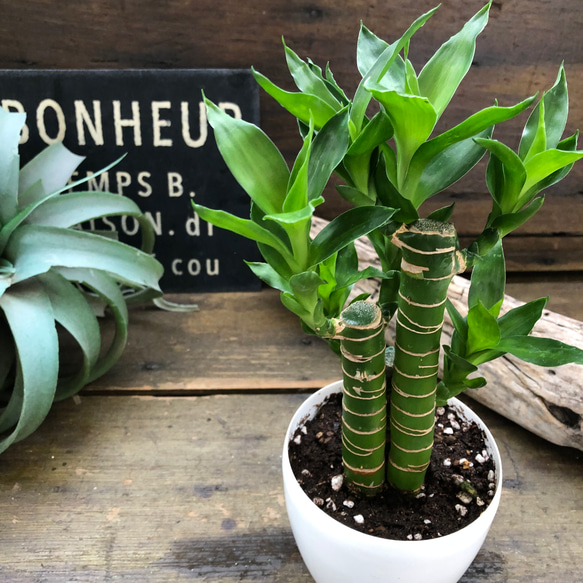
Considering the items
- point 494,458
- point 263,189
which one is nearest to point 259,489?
point 494,458

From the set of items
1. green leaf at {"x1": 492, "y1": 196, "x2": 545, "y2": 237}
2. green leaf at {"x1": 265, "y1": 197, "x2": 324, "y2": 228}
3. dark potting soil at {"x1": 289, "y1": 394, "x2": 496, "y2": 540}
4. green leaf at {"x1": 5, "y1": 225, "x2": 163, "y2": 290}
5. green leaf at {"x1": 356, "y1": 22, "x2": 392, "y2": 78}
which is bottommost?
dark potting soil at {"x1": 289, "y1": 394, "x2": 496, "y2": 540}

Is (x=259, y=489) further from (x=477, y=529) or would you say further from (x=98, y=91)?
(x=98, y=91)

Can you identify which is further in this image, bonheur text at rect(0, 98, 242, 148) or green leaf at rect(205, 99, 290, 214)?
bonheur text at rect(0, 98, 242, 148)

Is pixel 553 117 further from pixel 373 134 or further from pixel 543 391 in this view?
pixel 543 391

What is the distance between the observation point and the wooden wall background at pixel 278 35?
0.62m

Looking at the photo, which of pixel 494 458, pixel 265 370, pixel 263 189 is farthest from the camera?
pixel 265 370

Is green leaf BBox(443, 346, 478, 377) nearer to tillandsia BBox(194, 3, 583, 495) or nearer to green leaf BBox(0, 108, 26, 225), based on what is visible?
tillandsia BBox(194, 3, 583, 495)

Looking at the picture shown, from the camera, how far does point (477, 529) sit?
1.12 ft

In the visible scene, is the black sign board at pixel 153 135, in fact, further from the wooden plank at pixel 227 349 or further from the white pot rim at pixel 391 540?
the white pot rim at pixel 391 540

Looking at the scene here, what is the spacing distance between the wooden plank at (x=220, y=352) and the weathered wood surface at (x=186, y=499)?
2 centimetres

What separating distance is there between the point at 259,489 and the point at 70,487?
167 mm

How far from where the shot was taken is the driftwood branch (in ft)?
1.62

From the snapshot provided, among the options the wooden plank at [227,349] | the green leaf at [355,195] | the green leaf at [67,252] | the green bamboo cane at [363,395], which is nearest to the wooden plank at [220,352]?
the wooden plank at [227,349]

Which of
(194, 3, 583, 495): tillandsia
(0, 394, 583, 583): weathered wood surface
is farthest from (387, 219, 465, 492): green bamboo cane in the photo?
(0, 394, 583, 583): weathered wood surface
